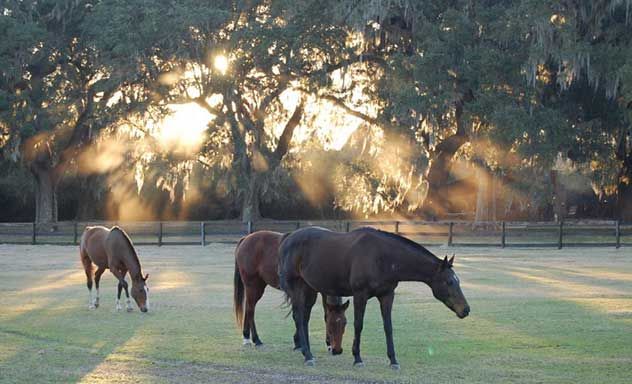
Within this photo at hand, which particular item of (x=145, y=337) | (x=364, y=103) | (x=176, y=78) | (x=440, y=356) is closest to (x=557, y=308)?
(x=440, y=356)

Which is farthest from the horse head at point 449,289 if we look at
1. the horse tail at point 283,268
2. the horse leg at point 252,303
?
the horse leg at point 252,303

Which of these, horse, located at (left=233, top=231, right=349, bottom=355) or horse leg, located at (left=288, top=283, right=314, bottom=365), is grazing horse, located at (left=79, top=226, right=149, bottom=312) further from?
horse leg, located at (left=288, top=283, right=314, bottom=365)

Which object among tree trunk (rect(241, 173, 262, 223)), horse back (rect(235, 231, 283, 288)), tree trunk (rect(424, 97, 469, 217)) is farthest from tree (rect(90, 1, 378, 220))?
horse back (rect(235, 231, 283, 288))

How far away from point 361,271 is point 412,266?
512mm

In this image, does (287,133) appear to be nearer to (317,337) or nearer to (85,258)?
(85,258)

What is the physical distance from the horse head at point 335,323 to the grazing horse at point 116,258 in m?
4.86

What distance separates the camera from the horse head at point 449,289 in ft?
31.1

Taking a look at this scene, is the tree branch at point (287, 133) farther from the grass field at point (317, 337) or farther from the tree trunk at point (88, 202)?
the grass field at point (317, 337)

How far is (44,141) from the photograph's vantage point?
43844 millimetres

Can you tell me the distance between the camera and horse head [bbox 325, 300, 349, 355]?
1024 centimetres

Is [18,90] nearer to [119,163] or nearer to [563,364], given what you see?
[119,163]

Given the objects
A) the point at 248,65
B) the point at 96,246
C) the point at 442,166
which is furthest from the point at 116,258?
the point at 248,65

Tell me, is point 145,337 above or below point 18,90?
below

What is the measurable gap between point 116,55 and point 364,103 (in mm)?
11126
